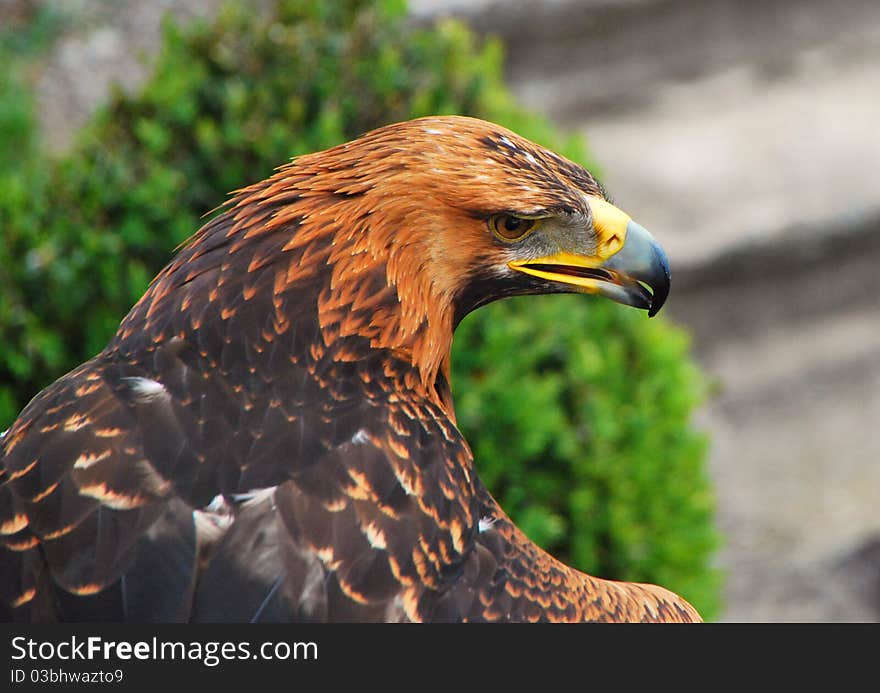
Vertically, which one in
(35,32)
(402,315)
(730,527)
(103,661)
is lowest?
(730,527)

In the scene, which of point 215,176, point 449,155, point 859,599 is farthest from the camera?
point 859,599

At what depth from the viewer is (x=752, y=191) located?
20.0 ft

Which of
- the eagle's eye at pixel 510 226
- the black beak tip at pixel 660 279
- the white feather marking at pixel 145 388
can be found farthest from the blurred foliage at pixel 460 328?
the white feather marking at pixel 145 388

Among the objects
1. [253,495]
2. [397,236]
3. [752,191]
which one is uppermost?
[397,236]

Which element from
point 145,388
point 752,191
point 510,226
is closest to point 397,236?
point 510,226

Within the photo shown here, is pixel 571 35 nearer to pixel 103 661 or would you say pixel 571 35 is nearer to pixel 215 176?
pixel 215 176

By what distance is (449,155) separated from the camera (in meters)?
2.12

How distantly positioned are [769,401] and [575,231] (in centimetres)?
390

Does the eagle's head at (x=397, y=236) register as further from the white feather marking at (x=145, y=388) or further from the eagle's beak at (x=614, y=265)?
the white feather marking at (x=145, y=388)

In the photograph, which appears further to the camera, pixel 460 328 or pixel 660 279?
pixel 460 328

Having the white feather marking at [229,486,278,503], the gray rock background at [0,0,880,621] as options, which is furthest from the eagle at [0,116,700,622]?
the gray rock background at [0,0,880,621]

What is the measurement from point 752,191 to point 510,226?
420 centimetres

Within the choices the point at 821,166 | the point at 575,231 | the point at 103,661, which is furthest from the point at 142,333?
the point at 821,166

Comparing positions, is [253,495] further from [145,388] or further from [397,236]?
[397,236]
